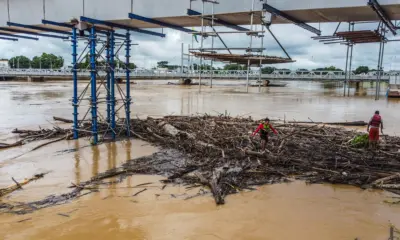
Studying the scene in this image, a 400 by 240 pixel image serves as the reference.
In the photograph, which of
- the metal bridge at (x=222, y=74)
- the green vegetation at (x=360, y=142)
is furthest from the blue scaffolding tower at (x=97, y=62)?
the metal bridge at (x=222, y=74)

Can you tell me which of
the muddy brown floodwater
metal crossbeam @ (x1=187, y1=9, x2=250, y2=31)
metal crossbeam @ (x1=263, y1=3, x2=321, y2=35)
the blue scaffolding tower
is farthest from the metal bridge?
the muddy brown floodwater

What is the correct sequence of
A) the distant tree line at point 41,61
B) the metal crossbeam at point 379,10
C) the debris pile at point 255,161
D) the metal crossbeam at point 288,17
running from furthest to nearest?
the distant tree line at point 41,61 < the metal crossbeam at point 288,17 < the metal crossbeam at point 379,10 < the debris pile at point 255,161

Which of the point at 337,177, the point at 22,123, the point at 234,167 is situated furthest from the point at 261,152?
the point at 22,123

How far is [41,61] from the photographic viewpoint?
111m

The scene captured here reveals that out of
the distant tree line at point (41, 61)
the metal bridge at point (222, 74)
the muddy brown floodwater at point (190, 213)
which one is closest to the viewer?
the muddy brown floodwater at point (190, 213)

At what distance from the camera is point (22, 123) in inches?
599

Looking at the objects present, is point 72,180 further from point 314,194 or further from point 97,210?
point 314,194

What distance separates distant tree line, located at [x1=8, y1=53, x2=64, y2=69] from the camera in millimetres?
108562

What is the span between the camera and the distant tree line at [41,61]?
109 metres

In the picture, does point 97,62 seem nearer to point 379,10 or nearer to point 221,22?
point 221,22

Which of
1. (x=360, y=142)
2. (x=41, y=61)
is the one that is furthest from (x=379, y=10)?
(x=41, y=61)

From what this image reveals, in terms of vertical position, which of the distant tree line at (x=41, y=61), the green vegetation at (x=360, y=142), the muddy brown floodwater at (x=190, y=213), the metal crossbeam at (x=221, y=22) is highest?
the distant tree line at (x=41, y=61)

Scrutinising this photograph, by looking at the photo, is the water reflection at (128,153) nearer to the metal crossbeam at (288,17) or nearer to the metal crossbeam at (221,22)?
the metal crossbeam at (221,22)

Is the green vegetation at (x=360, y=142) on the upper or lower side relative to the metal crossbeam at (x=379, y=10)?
lower
